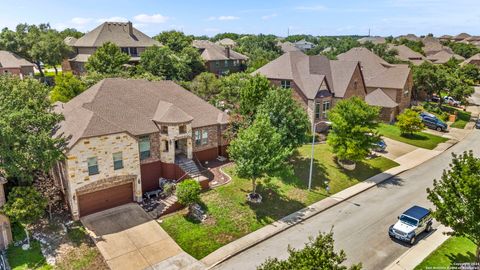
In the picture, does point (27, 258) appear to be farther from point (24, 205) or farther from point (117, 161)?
point (117, 161)

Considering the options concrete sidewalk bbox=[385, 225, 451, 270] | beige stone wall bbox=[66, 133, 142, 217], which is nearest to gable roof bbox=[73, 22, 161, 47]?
beige stone wall bbox=[66, 133, 142, 217]

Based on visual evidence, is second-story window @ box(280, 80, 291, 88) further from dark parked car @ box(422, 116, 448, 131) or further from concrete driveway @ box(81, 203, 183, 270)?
concrete driveway @ box(81, 203, 183, 270)

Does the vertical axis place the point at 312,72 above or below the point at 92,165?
above

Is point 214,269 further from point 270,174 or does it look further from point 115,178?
point 115,178

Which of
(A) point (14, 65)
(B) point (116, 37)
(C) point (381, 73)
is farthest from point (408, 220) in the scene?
(A) point (14, 65)

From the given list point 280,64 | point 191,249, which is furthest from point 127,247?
point 280,64
